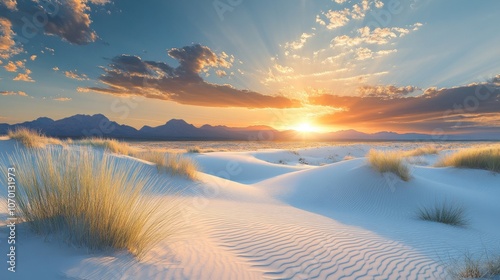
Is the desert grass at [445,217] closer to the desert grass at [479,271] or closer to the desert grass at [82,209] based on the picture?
the desert grass at [479,271]

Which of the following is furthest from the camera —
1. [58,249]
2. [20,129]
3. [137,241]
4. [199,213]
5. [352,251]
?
[20,129]

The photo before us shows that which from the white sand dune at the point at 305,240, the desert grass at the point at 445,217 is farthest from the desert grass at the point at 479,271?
the desert grass at the point at 445,217

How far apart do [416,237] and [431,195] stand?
15.3ft

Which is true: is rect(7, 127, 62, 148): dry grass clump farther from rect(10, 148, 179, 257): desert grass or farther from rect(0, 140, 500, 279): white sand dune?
rect(10, 148, 179, 257): desert grass

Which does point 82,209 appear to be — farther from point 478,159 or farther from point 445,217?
point 478,159

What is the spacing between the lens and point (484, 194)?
10.0 meters

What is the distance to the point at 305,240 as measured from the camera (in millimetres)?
4320

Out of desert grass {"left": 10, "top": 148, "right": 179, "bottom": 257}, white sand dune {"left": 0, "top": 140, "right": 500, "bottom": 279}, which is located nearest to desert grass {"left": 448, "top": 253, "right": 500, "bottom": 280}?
white sand dune {"left": 0, "top": 140, "right": 500, "bottom": 279}

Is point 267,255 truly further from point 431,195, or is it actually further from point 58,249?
point 431,195

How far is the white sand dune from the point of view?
266cm

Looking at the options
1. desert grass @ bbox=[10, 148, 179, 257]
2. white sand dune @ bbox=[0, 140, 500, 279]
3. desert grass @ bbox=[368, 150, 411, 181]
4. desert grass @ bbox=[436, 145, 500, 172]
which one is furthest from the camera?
desert grass @ bbox=[436, 145, 500, 172]

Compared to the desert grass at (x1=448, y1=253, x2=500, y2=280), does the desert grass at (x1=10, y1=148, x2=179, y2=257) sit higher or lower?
higher

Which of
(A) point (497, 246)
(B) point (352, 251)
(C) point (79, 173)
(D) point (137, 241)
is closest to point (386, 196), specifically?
(A) point (497, 246)

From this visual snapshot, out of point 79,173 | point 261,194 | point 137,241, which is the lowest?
point 261,194
